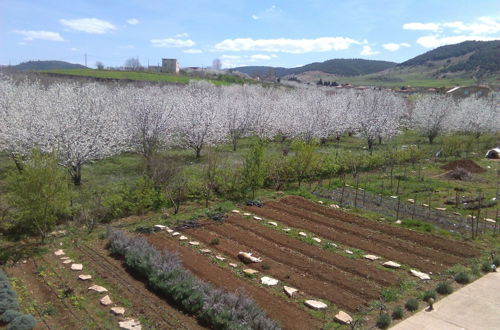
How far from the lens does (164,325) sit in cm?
658

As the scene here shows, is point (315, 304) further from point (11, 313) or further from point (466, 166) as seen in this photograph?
point (466, 166)

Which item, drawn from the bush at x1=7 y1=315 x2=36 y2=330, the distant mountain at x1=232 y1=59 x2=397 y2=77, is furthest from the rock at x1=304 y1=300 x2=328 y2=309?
the distant mountain at x1=232 y1=59 x2=397 y2=77

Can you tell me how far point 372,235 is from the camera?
11.1 meters

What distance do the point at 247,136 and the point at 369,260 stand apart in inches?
965

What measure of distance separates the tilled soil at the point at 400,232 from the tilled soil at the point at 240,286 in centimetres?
530

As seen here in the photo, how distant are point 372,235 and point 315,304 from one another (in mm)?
4545

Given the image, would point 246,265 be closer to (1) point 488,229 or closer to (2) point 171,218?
(2) point 171,218

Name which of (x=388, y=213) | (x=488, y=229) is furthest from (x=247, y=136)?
(x=488, y=229)

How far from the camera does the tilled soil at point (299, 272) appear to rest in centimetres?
770

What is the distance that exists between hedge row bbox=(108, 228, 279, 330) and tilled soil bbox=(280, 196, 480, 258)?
6174 mm

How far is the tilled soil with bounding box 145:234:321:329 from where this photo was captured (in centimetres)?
675

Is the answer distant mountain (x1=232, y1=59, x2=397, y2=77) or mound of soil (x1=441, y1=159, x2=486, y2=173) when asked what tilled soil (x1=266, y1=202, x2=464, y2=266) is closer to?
mound of soil (x1=441, y1=159, x2=486, y2=173)

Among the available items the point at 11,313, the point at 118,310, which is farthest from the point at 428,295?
the point at 11,313

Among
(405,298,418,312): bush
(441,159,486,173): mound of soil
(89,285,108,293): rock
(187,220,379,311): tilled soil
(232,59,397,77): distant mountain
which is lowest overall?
(89,285,108,293): rock
